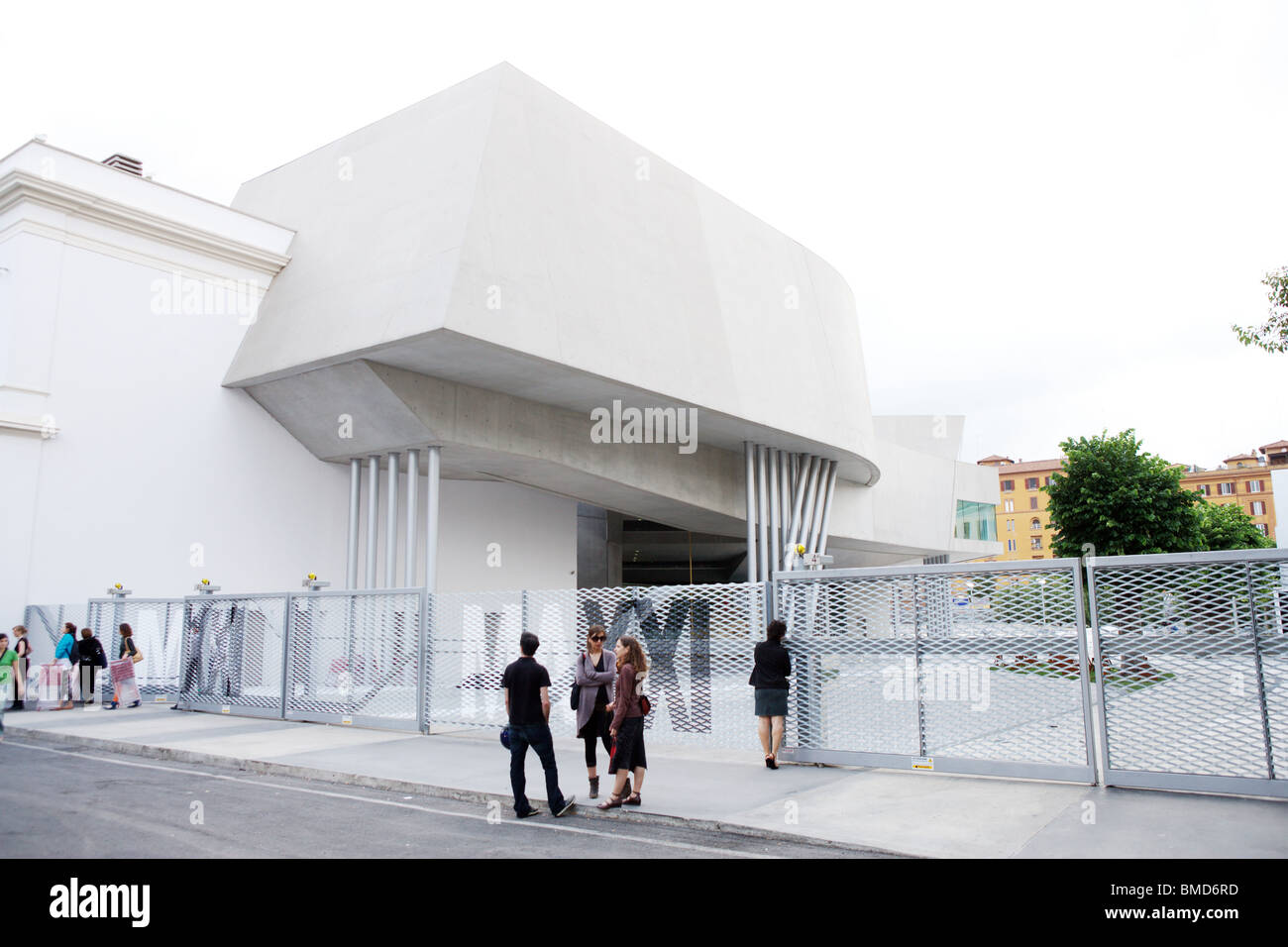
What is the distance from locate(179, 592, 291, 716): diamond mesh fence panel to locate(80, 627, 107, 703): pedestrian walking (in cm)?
145

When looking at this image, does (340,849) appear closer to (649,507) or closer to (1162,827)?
(1162,827)

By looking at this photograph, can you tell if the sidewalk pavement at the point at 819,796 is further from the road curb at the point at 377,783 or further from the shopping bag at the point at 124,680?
the shopping bag at the point at 124,680

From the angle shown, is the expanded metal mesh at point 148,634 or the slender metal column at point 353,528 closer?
the expanded metal mesh at point 148,634

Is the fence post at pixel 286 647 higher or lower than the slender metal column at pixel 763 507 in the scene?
lower

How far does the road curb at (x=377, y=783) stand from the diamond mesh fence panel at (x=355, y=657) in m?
3.27

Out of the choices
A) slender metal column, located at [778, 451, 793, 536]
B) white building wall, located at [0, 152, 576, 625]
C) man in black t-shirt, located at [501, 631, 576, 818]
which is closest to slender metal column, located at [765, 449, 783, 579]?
slender metal column, located at [778, 451, 793, 536]

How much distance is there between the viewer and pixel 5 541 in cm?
1802

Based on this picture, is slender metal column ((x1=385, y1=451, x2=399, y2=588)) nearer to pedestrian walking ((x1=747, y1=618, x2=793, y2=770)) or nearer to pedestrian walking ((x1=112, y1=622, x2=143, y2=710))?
pedestrian walking ((x1=112, y1=622, x2=143, y2=710))

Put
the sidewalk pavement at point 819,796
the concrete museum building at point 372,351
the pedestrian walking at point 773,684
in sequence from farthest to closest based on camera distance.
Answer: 1. the concrete museum building at point 372,351
2. the pedestrian walking at point 773,684
3. the sidewalk pavement at point 819,796

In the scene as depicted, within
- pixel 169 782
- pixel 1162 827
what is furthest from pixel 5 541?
pixel 1162 827

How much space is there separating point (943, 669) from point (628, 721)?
383 cm

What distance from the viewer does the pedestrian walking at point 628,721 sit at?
885 centimetres

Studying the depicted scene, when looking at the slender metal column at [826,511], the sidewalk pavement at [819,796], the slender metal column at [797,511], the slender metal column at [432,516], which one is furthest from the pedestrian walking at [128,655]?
the slender metal column at [826,511]

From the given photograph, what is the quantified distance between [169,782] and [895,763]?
327 inches
